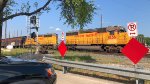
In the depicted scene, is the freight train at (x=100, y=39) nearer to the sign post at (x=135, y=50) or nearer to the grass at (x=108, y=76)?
the grass at (x=108, y=76)

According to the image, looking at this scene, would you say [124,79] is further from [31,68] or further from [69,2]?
[69,2]

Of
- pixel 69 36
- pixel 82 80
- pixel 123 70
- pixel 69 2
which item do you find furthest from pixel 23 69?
pixel 69 36

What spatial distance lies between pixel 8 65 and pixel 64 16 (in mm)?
23931

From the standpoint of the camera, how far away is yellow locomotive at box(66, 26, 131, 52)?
45.0 m

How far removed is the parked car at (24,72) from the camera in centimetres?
627

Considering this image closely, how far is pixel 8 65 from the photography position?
6.45 meters

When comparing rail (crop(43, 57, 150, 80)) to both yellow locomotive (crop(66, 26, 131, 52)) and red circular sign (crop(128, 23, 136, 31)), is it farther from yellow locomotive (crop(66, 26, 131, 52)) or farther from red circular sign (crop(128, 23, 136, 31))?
yellow locomotive (crop(66, 26, 131, 52))

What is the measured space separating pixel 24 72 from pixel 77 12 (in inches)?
873

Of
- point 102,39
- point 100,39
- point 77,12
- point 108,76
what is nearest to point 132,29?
point 108,76

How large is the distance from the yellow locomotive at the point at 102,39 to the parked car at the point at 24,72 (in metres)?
35.4

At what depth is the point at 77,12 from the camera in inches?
1117

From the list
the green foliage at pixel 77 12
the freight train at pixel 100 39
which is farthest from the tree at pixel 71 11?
the freight train at pixel 100 39

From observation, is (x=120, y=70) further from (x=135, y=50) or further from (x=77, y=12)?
(x=77, y=12)

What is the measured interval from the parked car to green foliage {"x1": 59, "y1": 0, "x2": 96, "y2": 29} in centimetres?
2051
